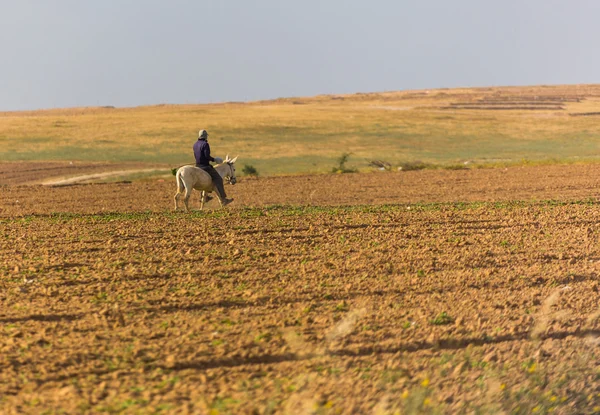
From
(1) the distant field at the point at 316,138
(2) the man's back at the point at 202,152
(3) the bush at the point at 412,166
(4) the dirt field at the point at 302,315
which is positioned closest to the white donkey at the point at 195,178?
(2) the man's back at the point at 202,152

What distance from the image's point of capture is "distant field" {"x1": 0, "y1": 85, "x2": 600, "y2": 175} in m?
47.5

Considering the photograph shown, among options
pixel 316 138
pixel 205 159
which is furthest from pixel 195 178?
pixel 316 138

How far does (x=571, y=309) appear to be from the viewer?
948 centimetres

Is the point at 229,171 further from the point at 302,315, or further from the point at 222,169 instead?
the point at 302,315

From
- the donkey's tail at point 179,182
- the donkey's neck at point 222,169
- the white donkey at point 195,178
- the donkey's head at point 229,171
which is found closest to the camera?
the white donkey at point 195,178

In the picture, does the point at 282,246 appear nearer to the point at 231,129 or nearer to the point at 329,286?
the point at 329,286

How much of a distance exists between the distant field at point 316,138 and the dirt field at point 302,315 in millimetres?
24421

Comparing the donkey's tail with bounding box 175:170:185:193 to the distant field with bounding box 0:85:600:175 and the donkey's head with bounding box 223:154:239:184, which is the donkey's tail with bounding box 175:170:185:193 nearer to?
the donkey's head with bounding box 223:154:239:184

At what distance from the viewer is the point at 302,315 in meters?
9.03

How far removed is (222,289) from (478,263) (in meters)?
3.78

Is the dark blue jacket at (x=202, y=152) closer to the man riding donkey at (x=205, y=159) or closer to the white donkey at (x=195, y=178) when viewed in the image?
the man riding donkey at (x=205, y=159)

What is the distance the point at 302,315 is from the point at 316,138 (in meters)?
50.1

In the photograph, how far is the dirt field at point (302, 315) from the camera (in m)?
7.01

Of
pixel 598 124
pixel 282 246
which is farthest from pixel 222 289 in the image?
pixel 598 124
